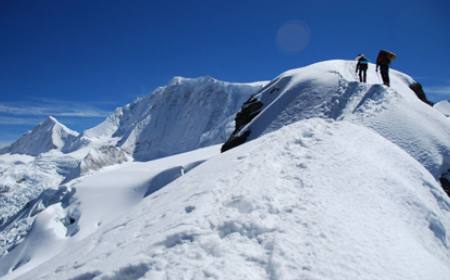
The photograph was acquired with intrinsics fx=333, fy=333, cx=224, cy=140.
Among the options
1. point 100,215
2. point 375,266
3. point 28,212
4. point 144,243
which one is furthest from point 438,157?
point 28,212

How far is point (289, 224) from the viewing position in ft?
19.7

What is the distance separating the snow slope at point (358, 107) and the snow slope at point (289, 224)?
6.51 m

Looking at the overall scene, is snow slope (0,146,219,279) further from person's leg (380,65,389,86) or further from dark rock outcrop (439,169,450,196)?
dark rock outcrop (439,169,450,196)

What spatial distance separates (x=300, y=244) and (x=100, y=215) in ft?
135

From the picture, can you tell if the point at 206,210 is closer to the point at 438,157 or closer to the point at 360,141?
the point at 360,141

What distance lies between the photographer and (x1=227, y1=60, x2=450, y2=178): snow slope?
15.5 metres

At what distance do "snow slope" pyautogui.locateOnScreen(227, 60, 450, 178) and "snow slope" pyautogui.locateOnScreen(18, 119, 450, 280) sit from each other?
6512 millimetres

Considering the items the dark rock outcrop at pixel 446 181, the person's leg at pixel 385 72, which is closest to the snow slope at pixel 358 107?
the dark rock outcrop at pixel 446 181

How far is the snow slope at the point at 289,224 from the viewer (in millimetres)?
5242

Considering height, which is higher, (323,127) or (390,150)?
(323,127)

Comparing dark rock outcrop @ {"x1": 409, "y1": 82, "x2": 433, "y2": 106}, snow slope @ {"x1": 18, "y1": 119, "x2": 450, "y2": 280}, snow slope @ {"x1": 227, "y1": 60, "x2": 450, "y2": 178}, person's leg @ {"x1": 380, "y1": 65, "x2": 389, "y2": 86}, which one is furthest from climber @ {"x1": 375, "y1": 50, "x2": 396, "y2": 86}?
snow slope @ {"x1": 18, "y1": 119, "x2": 450, "y2": 280}

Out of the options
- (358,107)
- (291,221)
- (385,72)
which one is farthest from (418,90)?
(291,221)

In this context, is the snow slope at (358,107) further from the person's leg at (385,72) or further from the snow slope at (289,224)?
the snow slope at (289,224)

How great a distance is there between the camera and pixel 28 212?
292 feet
